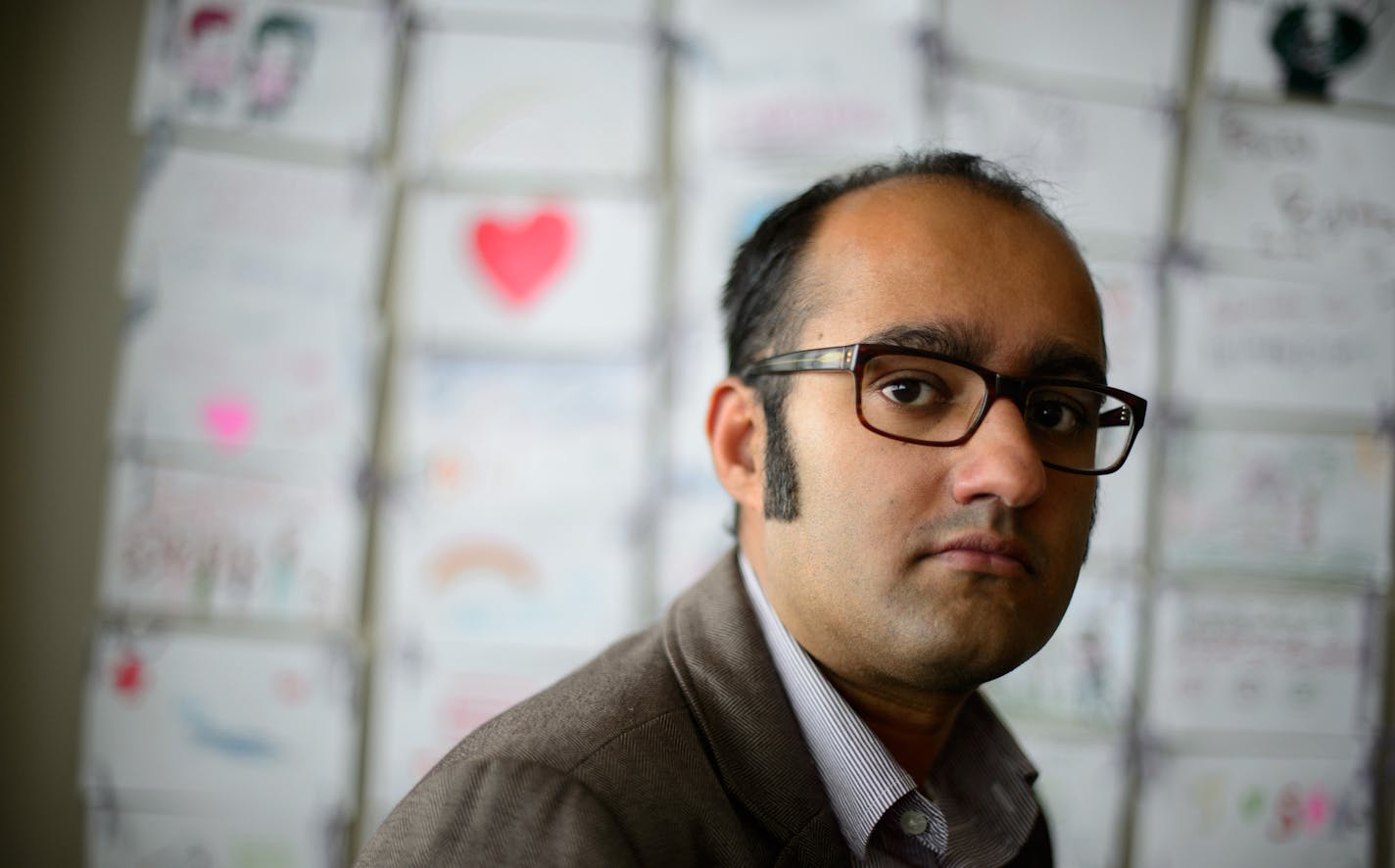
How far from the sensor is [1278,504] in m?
1.80

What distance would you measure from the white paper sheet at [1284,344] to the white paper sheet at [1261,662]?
415 millimetres

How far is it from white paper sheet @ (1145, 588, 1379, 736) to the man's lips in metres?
1.24

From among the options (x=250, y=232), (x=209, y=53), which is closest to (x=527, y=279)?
(x=250, y=232)

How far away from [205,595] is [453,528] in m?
0.48

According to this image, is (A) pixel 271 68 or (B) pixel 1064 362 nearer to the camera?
(B) pixel 1064 362

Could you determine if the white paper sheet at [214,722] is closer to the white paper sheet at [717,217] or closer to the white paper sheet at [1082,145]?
the white paper sheet at [717,217]

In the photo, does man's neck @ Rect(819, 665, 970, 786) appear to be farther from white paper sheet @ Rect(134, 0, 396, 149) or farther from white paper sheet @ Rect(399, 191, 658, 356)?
white paper sheet @ Rect(134, 0, 396, 149)

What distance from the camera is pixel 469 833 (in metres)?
0.58

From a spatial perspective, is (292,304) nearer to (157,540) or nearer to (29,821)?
(157,540)

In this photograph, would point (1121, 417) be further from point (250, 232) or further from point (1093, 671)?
point (250, 232)

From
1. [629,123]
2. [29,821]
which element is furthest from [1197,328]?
[29,821]

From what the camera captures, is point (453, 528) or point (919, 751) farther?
point (453, 528)

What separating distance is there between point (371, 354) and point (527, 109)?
555 mm

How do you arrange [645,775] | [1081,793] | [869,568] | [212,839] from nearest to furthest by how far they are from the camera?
[645,775], [869,568], [212,839], [1081,793]
